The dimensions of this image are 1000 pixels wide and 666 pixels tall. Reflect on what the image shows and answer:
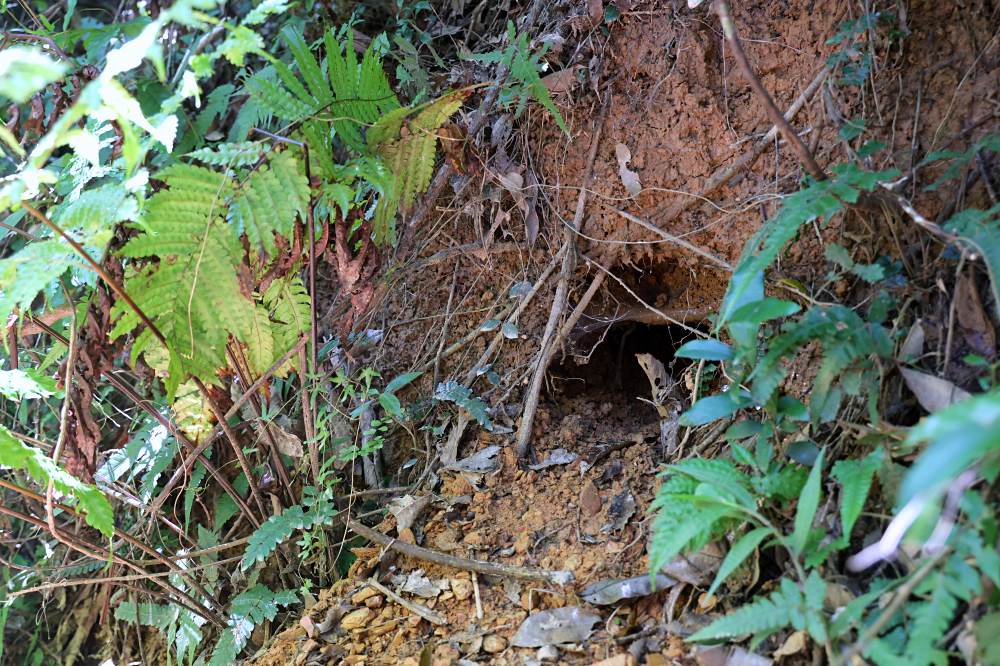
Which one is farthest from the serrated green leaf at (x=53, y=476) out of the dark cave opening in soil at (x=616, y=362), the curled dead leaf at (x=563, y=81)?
the curled dead leaf at (x=563, y=81)

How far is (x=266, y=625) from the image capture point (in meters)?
2.77

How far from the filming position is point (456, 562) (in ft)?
8.36

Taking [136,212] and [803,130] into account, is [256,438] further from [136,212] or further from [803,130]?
[803,130]

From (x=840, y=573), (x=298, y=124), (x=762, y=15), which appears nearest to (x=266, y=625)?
(x=298, y=124)

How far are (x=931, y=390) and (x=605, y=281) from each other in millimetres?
1267

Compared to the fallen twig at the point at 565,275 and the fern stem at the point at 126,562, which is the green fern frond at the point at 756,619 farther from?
the fern stem at the point at 126,562

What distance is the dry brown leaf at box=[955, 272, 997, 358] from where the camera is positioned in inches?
79.1

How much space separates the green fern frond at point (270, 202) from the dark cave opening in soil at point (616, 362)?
1152mm

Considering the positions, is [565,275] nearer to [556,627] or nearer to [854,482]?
[556,627]

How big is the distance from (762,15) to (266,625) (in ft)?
8.72

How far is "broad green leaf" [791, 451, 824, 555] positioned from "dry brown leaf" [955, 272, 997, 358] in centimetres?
55

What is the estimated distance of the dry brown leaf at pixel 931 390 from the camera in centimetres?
194

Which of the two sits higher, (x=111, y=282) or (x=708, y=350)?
(x=111, y=282)

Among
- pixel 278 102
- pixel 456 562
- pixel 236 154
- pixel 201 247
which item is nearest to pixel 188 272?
pixel 201 247
